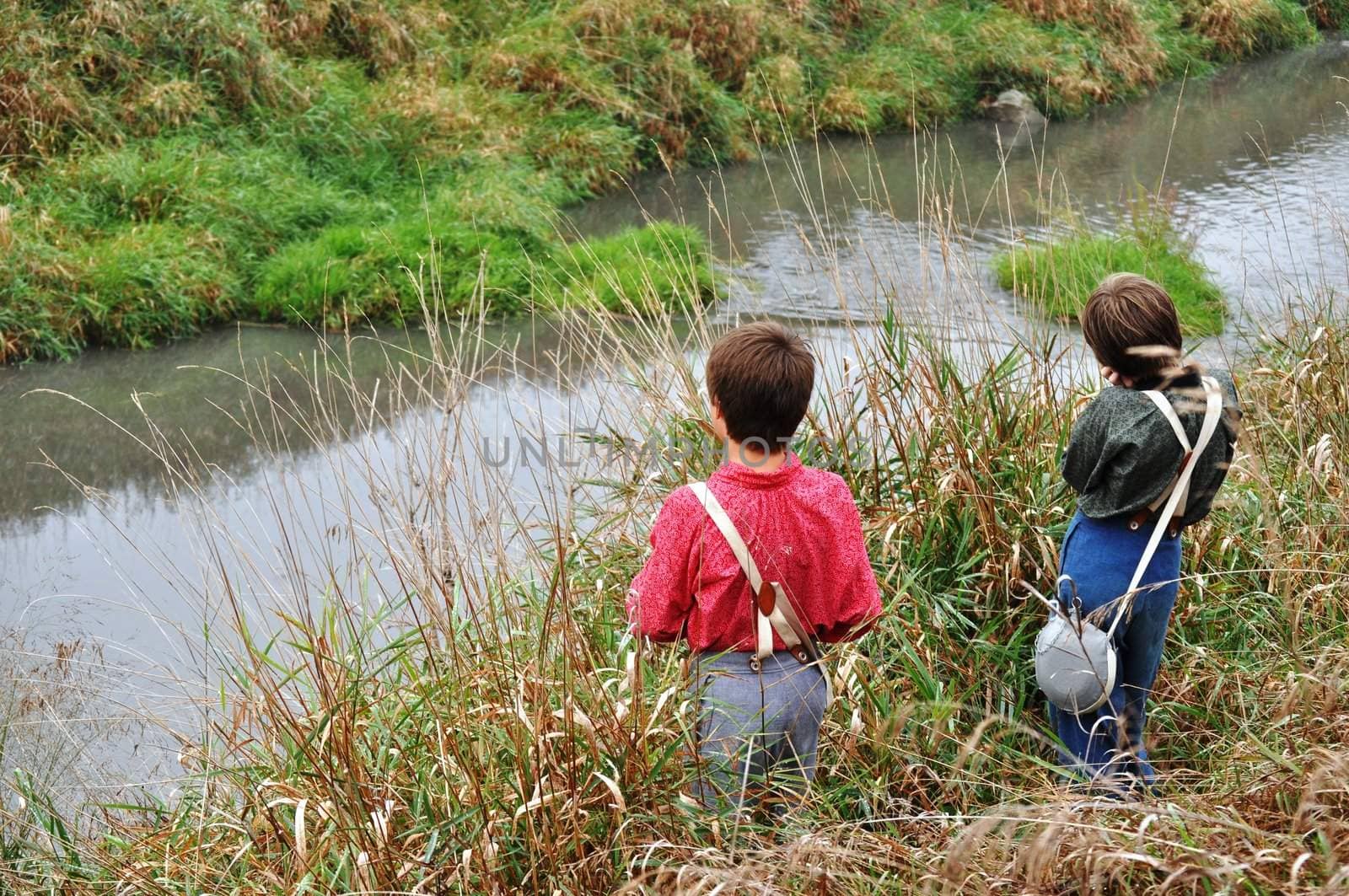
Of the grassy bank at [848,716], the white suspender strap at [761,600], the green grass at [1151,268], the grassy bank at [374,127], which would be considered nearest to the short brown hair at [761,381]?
the white suspender strap at [761,600]

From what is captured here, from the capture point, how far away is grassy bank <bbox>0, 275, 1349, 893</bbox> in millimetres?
1858

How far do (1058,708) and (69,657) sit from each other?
2.79 m

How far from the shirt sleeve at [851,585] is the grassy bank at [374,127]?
1.81 meters

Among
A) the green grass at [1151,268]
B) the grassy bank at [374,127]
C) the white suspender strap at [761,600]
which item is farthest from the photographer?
the grassy bank at [374,127]

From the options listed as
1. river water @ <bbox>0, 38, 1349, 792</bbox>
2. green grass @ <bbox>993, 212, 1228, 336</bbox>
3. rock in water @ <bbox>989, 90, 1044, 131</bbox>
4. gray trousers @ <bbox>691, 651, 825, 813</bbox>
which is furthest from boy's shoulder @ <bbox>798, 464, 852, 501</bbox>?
rock in water @ <bbox>989, 90, 1044, 131</bbox>

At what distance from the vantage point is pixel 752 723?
2.19m

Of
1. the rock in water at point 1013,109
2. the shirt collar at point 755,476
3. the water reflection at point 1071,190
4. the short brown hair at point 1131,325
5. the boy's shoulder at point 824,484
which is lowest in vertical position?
the water reflection at point 1071,190

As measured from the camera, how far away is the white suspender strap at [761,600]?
2.04 m

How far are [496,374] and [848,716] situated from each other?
4435 millimetres

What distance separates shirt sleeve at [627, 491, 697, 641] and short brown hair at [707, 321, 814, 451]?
170 mm

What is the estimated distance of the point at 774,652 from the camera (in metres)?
2.16

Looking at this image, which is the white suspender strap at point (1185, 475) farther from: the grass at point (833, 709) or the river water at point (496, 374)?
the river water at point (496, 374)

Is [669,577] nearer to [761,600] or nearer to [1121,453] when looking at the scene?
[761,600]

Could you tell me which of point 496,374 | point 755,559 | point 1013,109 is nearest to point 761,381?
point 755,559
